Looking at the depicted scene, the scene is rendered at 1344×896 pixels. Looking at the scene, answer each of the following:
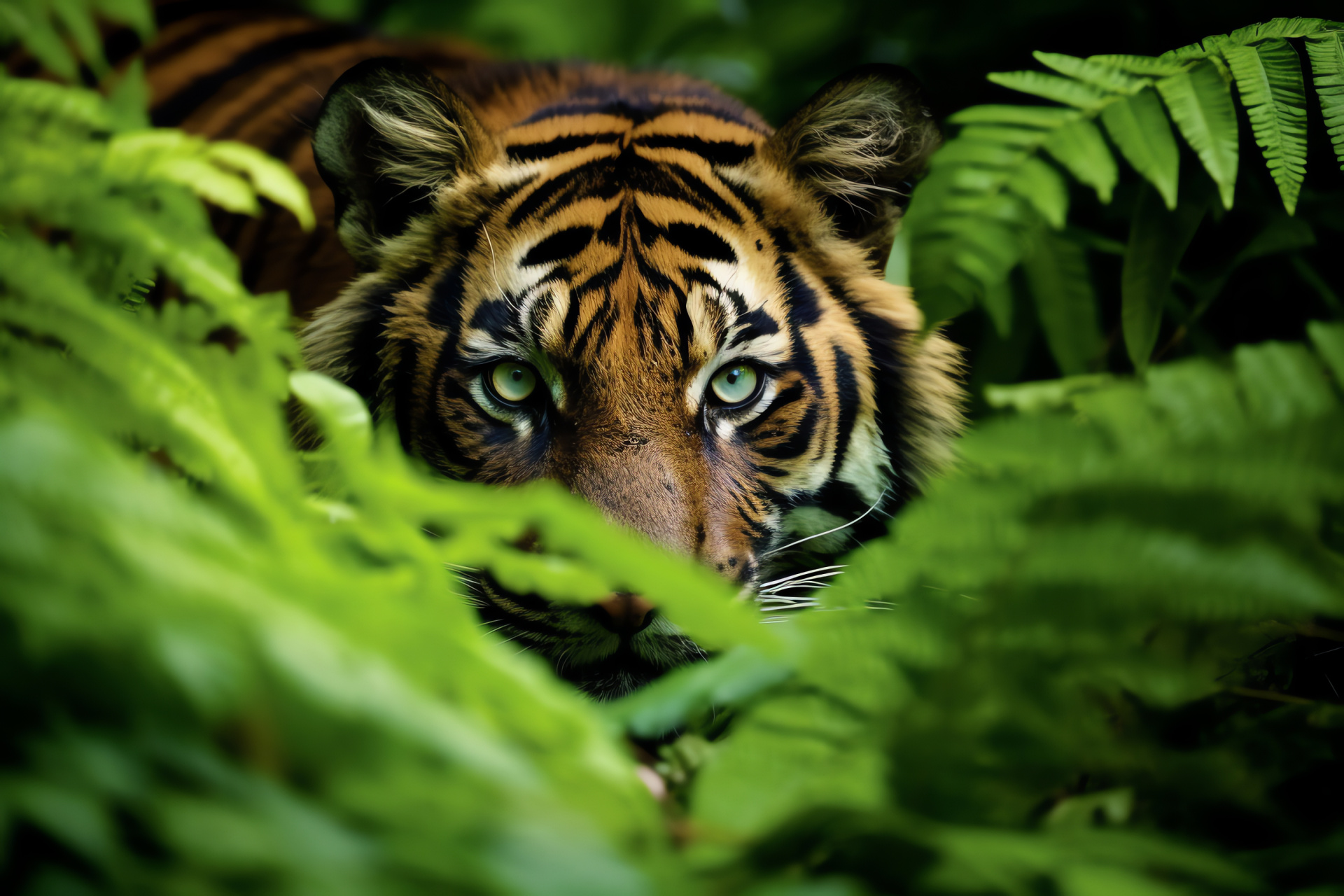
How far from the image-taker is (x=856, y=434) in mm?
1516

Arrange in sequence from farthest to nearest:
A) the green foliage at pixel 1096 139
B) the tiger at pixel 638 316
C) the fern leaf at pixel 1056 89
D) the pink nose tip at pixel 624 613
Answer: the tiger at pixel 638 316 < the pink nose tip at pixel 624 613 < the fern leaf at pixel 1056 89 < the green foliage at pixel 1096 139

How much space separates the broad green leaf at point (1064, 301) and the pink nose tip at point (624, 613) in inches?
30.2

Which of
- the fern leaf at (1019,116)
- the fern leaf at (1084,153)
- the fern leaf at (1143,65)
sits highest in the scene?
the fern leaf at (1143,65)

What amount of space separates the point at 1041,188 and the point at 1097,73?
9.5 inches

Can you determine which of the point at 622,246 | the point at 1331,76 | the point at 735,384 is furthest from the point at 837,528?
the point at 1331,76

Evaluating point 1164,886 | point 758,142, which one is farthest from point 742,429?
point 1164,886

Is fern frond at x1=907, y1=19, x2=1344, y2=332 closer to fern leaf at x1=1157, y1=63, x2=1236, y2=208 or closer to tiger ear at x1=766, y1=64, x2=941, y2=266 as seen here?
fern leaf at x1=1157, y1=63, x2=1236, y2=208

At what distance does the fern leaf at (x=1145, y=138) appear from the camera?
3.08 ft

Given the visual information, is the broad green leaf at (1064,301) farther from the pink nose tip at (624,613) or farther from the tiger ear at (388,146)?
the tiger ear at (388,146)

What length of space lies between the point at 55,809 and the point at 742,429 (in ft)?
3.74

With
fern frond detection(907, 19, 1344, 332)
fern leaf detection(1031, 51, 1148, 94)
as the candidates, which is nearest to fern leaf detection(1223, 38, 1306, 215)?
fern frond detection(907, 19, 1344, 332)

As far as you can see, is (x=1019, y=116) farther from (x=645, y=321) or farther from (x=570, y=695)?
(x=570, y=695)

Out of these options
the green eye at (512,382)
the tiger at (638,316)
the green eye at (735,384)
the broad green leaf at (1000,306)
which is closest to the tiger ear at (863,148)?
the tiger at (638,316)

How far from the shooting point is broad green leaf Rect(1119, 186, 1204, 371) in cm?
120
